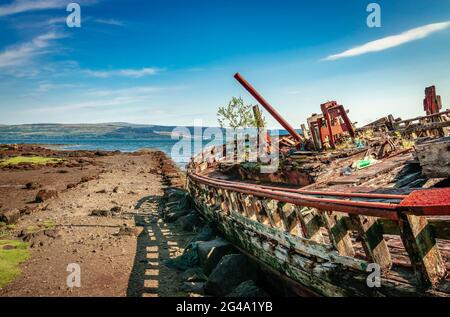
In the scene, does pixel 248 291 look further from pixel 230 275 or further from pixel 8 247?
pixel 8 247

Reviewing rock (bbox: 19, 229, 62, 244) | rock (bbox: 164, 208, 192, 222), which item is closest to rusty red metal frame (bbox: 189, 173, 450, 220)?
rock (bbox: 19, 229, 62, 244)

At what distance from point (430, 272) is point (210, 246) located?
5.81 m

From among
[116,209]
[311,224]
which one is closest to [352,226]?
[311,224]

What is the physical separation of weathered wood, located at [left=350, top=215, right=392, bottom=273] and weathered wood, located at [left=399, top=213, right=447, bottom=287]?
0.49 metres

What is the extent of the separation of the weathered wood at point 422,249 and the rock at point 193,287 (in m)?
4.97

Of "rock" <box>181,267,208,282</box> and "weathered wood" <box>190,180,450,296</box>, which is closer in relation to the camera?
"weathered wood" <box>190,180,450,296</box>

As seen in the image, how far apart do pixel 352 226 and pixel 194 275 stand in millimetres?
5029

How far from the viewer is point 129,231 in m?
11.3

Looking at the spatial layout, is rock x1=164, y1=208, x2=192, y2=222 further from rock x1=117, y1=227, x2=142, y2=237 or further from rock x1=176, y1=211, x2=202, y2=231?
rock x1=117, y1=227, x2=142, y2=237

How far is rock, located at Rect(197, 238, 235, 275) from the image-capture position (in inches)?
302

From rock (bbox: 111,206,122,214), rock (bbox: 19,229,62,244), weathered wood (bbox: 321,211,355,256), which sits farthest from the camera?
rock (bbox: 111,206,122,214)

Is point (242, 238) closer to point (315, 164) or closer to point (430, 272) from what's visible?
point (315, 164)
